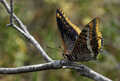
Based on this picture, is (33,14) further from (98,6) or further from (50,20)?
(98,6)

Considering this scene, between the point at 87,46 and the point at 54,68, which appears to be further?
the point at 87,46

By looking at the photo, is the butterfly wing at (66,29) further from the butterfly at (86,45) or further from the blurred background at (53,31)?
the blurred background at (53,31)

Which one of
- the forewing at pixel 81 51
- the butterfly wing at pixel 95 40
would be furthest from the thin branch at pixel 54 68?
the butterfly wing at pixel 95 40

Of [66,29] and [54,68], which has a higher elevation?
[66,29]

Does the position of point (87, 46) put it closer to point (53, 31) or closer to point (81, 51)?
point (81, 51)

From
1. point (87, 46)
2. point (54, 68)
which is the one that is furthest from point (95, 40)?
point (54, 68)
